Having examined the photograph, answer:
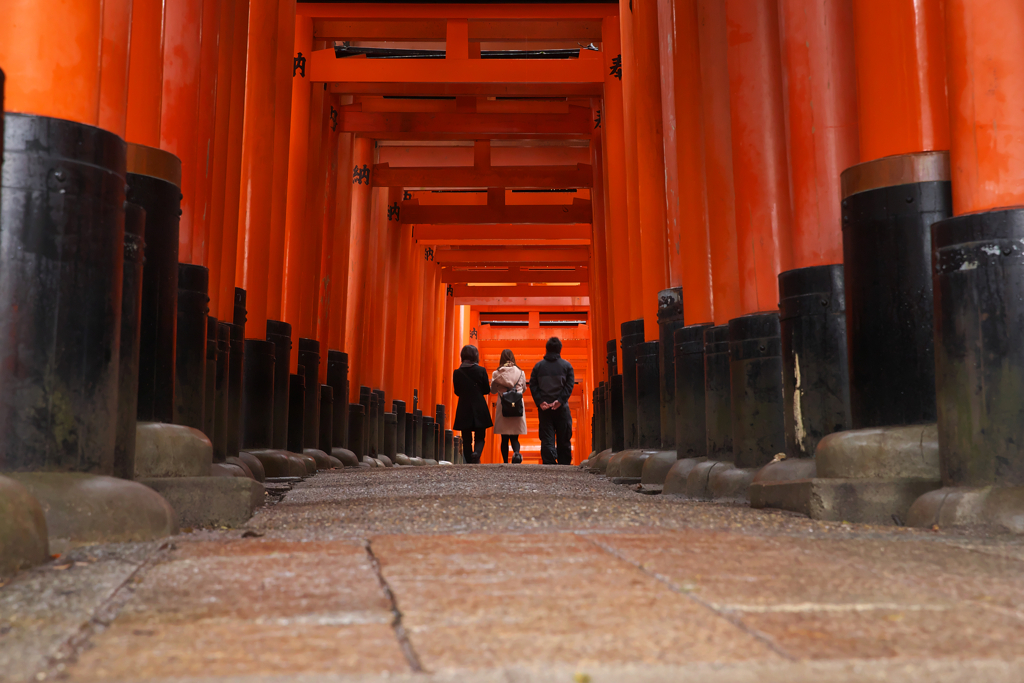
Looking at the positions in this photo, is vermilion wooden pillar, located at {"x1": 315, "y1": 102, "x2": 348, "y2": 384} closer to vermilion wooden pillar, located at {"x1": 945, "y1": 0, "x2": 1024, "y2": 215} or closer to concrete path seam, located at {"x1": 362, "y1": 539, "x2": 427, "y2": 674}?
vermilion wooden pillar, located at {"x1": 945, "y1": 0, "x2": 1024, "y2": 215}

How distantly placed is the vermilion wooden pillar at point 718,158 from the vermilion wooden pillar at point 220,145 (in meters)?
2.72

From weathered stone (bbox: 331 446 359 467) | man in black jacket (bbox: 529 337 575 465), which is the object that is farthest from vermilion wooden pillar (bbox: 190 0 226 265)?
man in black jacket (bbox: 529 337 575 465)

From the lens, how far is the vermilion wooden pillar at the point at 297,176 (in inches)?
349

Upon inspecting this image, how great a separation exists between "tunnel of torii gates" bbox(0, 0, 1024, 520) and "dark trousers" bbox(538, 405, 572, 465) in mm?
635

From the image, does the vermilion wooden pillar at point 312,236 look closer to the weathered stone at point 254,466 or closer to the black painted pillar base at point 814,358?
the weathered stone at point 254,466

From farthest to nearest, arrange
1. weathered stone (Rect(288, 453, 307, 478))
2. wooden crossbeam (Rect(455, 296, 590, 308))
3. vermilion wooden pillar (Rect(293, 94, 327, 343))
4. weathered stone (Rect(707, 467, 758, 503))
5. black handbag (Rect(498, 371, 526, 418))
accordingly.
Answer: wooden crossbeam (Rect(455, 296, 590, 308)), black handbag (Rect(498, 371, 526, 418)), vermilion wooden pillar (Rect(293, 94, 327, 343)), weathered stone (Rect(288, 453, 307, 478)), weathered stone (Rect(707, 467, 758, 503))

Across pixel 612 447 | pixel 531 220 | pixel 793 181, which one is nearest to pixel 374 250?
pixel 531 220

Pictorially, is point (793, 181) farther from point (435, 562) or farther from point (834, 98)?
point (435, 562)

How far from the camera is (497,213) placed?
15.5 m

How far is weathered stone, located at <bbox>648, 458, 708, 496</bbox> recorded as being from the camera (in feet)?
16.2

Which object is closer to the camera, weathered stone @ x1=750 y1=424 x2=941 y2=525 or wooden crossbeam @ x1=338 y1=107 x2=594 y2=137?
weathered stone @ x1=750 y1=424 x2=941 y2=525

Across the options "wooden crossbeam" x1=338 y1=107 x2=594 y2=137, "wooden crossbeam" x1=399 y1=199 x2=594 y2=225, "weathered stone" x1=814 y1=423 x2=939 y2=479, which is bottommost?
"weathered stone" x1=814 y1=423 x2=939 y2=479

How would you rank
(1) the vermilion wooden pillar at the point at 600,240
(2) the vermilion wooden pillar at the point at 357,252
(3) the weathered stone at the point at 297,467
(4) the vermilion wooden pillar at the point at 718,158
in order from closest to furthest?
(4) the vermilion wooden pillar at the point at 718,158 < (3) the weathered stone at the point at 297,467 < (1) the vermilion wooden pillar at the point at 600,240 < (2) the vermilion wooden pillar at the point at 357,252

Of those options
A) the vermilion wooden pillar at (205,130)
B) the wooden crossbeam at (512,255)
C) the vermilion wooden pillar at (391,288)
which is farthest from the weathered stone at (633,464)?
the wooden crossbeam at (512,255)
